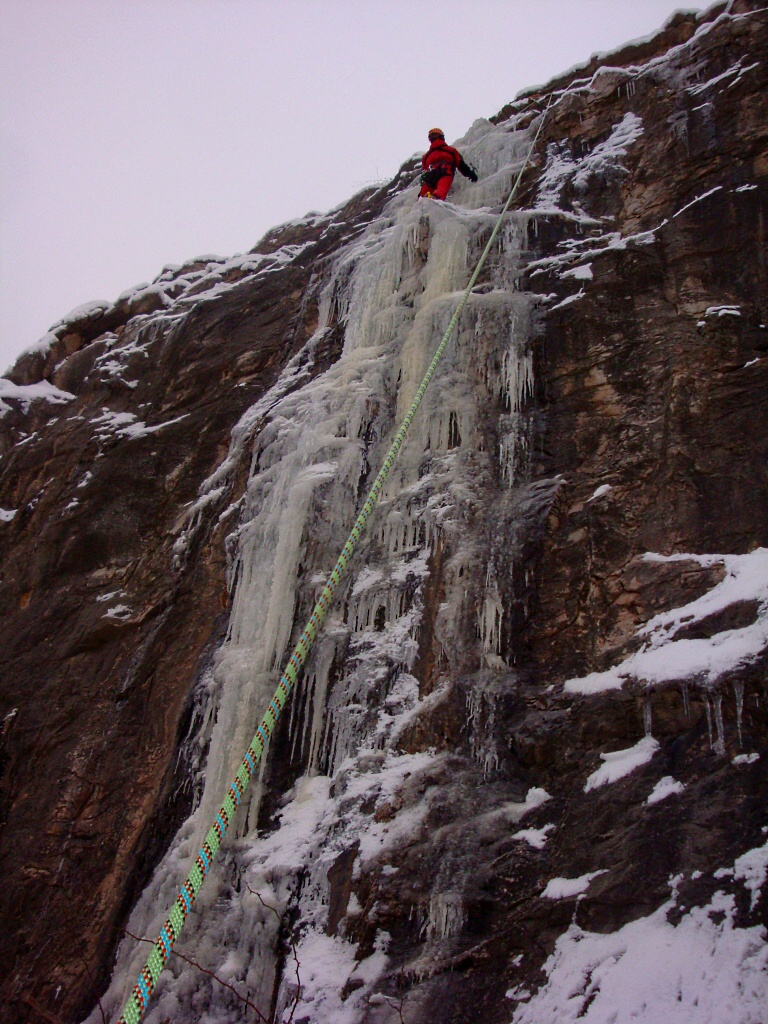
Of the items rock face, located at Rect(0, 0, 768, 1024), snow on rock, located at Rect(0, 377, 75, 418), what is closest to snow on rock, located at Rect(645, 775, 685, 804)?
rock face, located at Rect(0, 0, 768, 1024)

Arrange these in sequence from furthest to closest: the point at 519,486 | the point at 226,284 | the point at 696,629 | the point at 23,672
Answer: the point at 226,284 → the point at 23,672 → the point at 519,486 → the point at 696,629

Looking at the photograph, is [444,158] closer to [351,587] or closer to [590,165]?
[590,165]

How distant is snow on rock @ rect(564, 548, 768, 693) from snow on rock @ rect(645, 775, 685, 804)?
0.56 m

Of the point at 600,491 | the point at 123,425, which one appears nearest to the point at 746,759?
the point at 600,491

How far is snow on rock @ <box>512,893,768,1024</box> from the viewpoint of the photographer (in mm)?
3219

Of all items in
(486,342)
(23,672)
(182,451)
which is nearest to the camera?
(486,342)

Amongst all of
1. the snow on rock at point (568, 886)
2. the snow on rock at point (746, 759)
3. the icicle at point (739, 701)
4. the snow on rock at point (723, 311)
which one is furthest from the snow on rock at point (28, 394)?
the snow on rock at point (746, 759)

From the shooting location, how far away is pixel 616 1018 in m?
3.38

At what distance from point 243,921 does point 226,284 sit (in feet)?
27.3

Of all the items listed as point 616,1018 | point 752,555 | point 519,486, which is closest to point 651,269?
point 519,486

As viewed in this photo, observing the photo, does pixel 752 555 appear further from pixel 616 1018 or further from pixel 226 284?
pixel 226 284

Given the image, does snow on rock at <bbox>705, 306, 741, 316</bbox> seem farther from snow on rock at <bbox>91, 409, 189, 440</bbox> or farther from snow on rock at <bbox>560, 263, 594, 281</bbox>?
snow on rock at <bbox>91, 409, 189, 440</bbox>

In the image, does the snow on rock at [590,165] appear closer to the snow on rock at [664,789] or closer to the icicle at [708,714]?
the icicle at [708,714]

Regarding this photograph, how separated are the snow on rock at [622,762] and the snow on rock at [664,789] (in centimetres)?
19
